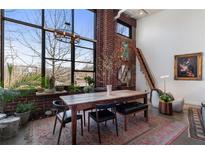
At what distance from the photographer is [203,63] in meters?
4.46

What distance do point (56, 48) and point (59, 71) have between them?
0.71m

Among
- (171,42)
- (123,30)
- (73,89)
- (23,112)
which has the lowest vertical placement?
(23,112)

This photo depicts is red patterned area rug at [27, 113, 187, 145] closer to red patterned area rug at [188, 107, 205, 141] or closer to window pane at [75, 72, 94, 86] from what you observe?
red patterned area rug at [188, 107, 205, 141]

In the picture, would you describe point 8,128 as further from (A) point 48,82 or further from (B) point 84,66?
(B) point 84,66

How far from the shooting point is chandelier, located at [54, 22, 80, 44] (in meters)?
3.72

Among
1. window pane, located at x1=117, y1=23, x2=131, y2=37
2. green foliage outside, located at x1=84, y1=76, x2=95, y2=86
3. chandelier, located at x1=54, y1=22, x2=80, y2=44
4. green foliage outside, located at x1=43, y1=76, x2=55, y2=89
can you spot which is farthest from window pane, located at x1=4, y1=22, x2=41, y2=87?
window pane, located at x1=117, y1=23, x2=131, y2=37

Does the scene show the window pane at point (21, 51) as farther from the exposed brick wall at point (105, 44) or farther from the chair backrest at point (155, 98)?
the chair backrest at point (155, 98)

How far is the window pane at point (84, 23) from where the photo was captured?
14.2 ft

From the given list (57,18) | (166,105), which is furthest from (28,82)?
(166,105)

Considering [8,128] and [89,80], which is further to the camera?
[89,80]

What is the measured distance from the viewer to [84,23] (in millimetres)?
4523
